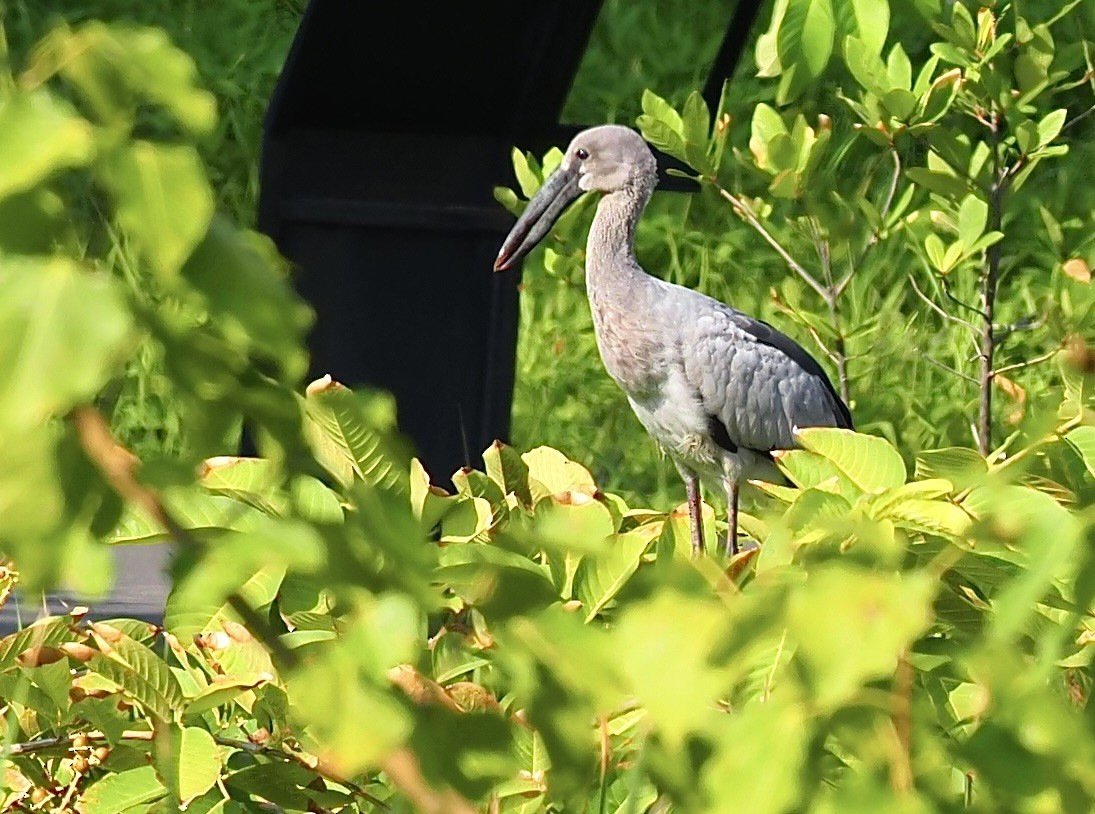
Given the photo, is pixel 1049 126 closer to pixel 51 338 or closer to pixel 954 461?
pixel 954 461

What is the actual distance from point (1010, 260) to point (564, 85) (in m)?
2.87

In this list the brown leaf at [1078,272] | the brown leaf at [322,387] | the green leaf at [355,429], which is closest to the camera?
the green leaf at [355,429]

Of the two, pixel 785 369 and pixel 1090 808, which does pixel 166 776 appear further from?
pixel 785 369

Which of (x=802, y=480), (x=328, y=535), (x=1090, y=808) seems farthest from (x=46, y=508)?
(x=802, y=480)

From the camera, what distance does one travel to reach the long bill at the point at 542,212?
8.46 ft

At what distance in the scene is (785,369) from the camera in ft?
9.83

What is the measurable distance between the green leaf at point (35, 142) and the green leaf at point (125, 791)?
2.12 feet

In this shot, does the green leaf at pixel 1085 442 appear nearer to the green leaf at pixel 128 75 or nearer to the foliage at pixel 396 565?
the foliage at pixel 396 565

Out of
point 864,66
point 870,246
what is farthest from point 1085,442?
point 870,246

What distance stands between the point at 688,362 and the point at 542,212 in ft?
1.13

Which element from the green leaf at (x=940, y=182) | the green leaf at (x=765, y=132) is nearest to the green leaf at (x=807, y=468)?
the green leaf at (x=940, y=182)

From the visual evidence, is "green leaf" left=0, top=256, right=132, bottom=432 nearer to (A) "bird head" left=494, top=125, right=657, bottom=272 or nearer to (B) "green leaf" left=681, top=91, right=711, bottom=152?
(B) "green leaf" left=681, top=91, right=711, bottom=152

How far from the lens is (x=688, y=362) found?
113 inches

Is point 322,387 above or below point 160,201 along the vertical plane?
below
